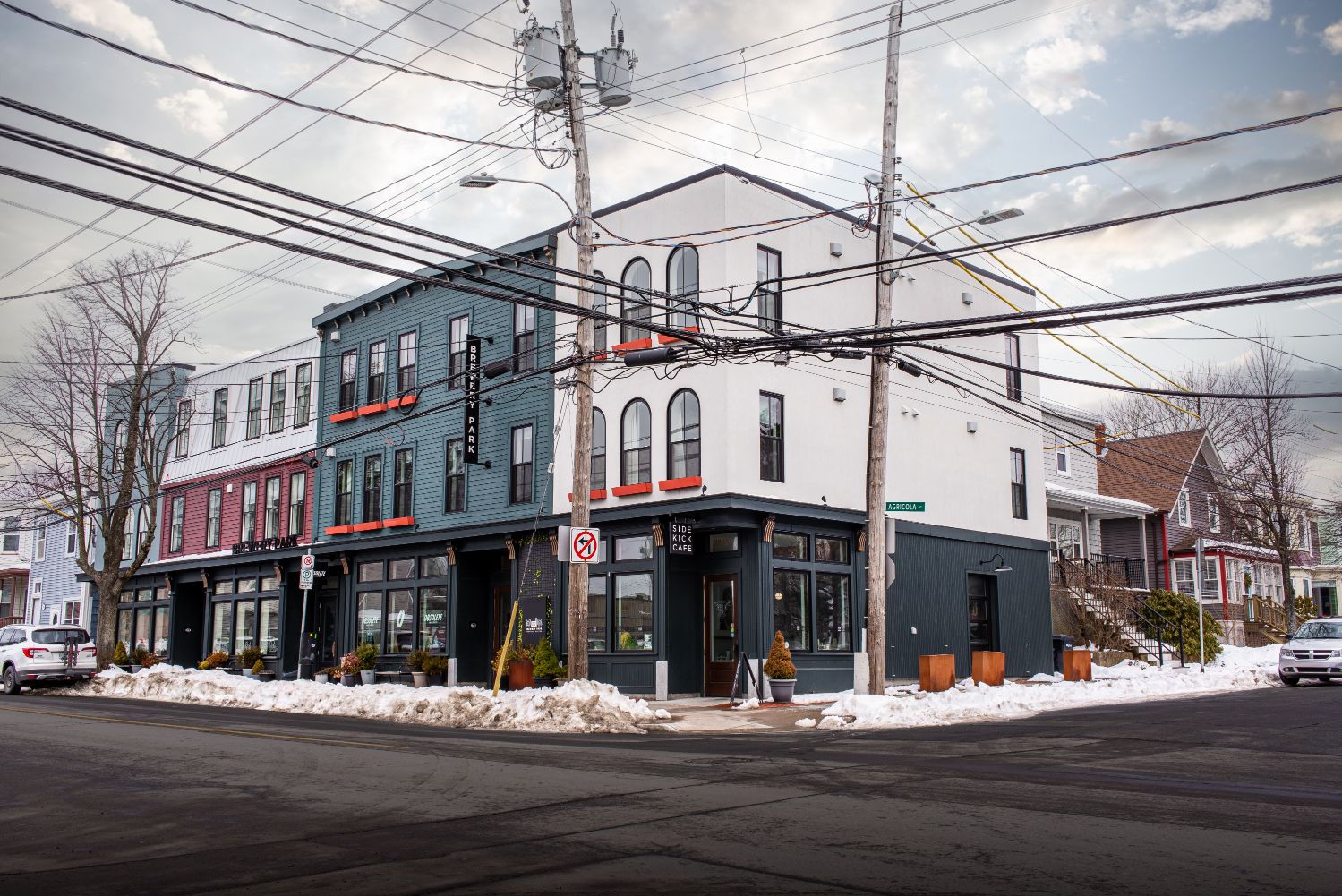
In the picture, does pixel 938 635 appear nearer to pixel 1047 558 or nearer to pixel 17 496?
pixel 1047 558

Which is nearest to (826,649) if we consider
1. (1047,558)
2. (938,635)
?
(938,635)

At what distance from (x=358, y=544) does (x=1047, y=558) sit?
20.8 metres

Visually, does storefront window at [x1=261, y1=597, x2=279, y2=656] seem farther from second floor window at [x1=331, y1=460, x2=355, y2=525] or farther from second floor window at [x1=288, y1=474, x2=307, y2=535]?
second floor window at [x1=331, y1=460, x2=355, y2=525]

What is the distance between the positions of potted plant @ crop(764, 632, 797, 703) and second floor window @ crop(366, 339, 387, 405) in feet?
53.0

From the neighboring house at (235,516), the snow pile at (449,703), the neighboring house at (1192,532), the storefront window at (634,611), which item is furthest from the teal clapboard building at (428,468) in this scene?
the neighboring house at (1192,532)

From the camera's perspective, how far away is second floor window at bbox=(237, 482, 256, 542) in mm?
39344

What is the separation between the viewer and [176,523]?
43688mm

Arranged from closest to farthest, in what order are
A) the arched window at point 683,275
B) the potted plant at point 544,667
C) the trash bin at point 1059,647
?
the arched window at point 683,275 → the potted plant at point 544,667 → the trash bin at point 1059,647

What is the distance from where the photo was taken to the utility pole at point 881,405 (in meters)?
20.3

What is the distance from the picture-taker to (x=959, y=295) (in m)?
31.9

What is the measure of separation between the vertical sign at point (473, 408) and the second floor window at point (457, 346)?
0.88 meters

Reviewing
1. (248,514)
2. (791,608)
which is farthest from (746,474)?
(248,514)

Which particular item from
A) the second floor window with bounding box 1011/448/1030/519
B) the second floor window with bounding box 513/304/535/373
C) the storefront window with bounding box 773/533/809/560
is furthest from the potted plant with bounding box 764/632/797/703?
the second floor window with bounding box 1011/448/1030/519

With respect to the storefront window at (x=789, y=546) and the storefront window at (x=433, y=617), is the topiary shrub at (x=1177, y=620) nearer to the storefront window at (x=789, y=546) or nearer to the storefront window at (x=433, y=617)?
the storefront window at (x=789, y=546)
